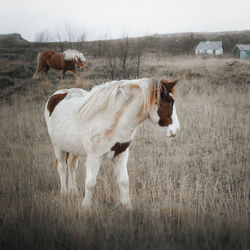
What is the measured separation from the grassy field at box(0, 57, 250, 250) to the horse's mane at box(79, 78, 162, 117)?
401 mm

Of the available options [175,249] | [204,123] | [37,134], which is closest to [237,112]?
[204,123]

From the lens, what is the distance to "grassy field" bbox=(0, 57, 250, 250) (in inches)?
89.4

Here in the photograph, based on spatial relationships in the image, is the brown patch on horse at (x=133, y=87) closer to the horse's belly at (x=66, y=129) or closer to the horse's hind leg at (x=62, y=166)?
the horse's belly at (x=66, y=129)

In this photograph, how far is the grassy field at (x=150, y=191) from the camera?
7.45ft

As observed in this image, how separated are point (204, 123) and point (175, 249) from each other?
203 inches

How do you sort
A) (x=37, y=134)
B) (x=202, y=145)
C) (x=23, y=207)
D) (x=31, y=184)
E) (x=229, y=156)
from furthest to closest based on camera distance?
(x=37, y=134) → (x=202, y=145) → (x=229, y=156) → (x=31, y=184) → (x=23, y=207)

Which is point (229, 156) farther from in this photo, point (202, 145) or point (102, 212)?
point (102, 212)

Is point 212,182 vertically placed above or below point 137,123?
below

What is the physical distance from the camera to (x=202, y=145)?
18.0 feet

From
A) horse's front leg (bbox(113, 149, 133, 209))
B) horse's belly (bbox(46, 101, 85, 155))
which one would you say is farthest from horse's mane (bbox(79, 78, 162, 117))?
horse's front leg (bbox(113, 149, 133, 209))

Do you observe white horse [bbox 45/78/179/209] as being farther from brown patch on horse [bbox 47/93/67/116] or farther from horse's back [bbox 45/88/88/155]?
brown patch on horse [bbox 47/93/67/116]

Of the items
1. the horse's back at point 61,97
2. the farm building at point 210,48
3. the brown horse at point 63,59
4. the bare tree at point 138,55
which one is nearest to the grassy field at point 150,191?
the horse's back at point 61,97

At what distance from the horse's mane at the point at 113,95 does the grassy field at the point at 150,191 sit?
15.8 inches

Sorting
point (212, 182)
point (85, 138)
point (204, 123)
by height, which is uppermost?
point (85, 138)
